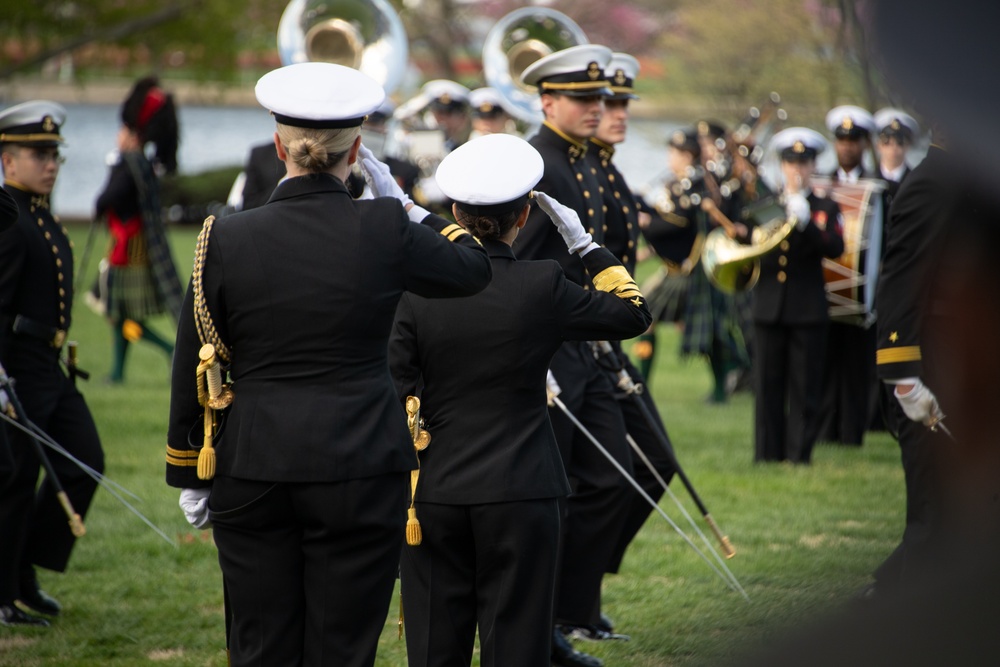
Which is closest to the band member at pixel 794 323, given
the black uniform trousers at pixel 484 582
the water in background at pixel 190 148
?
the black uniform trousers at pixel 484 582

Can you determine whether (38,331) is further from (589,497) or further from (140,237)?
(140,237)

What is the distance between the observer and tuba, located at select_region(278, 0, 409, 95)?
306 inches

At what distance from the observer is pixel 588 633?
4574 millimetres

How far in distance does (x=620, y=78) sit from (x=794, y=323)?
11.4 ft

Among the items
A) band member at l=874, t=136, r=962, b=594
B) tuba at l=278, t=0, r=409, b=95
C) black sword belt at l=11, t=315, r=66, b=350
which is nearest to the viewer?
band member at l=874, t=136, r=962, b=594

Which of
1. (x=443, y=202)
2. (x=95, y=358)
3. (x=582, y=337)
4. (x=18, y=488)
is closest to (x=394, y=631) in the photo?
(x=18, y=488)

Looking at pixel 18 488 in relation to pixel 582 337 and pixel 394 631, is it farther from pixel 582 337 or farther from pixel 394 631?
pixel 582 337

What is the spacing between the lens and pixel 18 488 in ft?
15.6

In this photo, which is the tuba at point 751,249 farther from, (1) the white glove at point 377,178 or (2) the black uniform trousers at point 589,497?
(1) the white glove at point 377,178

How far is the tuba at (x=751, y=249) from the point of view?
8070 millimetres

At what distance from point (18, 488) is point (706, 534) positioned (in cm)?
320

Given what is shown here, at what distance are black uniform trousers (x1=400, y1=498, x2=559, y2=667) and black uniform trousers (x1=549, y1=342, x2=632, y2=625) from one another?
1.15 m

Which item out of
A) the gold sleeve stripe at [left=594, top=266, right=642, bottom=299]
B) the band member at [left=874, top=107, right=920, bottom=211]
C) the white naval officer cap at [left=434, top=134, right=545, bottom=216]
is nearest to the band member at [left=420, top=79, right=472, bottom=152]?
the band member at [left=874, top=107, right=920, bottom=211]

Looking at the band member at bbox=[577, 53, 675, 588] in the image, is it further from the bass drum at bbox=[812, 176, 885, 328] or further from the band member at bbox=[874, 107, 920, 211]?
the band member at bbox=[874, 107, 920, 211]
